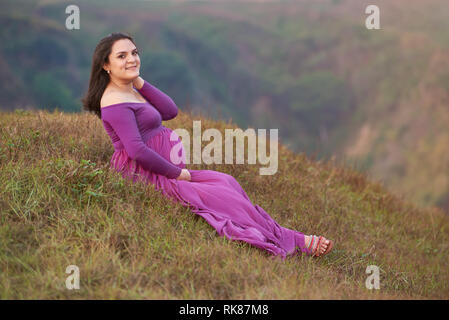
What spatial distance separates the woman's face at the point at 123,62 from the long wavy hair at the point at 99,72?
1.8 inches

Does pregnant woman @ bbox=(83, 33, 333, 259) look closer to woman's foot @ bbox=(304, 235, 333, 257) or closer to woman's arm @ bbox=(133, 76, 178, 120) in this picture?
woman's foot @ bbox=(304, 235, 333, 257)

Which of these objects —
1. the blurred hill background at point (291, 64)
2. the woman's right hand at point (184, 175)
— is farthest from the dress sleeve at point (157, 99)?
the blurred hill background at point (291, 64)

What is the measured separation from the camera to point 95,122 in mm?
5602

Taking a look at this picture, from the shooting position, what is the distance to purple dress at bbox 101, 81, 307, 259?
3754 mm

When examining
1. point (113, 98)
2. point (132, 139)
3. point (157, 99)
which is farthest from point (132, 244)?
point (157, 99)

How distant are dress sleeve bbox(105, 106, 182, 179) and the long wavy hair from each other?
0.30m

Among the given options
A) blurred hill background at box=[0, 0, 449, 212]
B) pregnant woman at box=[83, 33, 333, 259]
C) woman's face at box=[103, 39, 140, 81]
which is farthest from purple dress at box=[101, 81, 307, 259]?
blurred hill background at box=[0, 0, 449, 212]

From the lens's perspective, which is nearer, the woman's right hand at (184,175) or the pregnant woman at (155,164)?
the pregnant woman at (155,164)

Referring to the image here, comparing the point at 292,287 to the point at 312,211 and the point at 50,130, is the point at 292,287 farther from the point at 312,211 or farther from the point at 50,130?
the point at 50,130

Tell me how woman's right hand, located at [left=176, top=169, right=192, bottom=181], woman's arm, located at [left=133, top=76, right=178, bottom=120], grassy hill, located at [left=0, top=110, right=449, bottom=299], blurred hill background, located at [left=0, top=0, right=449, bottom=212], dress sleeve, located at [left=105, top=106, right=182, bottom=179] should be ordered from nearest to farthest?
grassy hill, located at [left=0, top=110, right=449, bottom=299]
dress sleeve, located at [left=105, top=106, right=182, bottom=179]
woman's right hand, located at [left=176, top=169, right=192, bottom=181]
woman's arm, located at [left=133, top=76, right=178, bottom=120]
blurred hill background, located at [left=0, top=0, right=449, bottom=212]

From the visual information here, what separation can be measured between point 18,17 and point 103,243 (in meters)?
28.2

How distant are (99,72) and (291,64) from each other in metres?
34.9

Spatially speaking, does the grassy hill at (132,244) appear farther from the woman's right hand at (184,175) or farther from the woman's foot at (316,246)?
the woman's right hand at (184,175)

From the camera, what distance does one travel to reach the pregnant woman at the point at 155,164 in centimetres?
377
